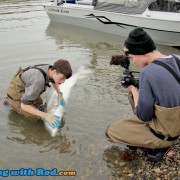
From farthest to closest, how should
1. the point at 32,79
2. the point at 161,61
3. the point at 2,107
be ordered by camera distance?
the point at 2,107
the point at 32,79
the point at 161,61

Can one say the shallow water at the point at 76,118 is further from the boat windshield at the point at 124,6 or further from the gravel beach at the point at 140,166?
the boat windshield at the point at 124,6

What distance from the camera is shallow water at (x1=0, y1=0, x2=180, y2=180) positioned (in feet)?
16.0

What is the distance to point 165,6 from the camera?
10.9m

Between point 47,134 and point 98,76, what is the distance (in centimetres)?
333

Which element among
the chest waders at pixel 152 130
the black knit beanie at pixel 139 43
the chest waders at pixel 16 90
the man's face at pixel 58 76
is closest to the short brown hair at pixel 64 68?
the man's face at pixel 58 76

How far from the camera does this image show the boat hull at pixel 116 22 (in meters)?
10.9

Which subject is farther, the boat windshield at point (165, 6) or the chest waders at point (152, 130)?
the boat windshield at point (165, 6)

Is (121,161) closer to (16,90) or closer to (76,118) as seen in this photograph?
(76,118)

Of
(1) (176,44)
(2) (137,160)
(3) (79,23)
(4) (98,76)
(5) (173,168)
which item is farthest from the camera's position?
(3) (79,23)

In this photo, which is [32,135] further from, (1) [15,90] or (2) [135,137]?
(2) [135,137]

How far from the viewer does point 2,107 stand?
6.80m

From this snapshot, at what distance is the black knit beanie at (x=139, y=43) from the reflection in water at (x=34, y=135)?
2.34 meters

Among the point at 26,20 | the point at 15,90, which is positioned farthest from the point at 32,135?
the point at 26,20

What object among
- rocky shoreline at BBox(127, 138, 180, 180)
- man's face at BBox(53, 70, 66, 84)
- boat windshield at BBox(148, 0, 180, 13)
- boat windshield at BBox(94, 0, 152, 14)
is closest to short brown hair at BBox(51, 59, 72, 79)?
man's face at BBox(53, 70, 66, 84)
